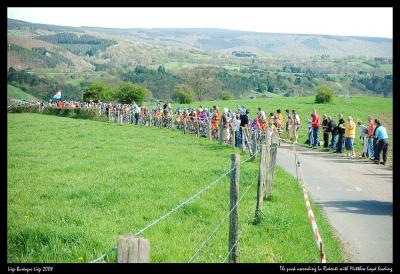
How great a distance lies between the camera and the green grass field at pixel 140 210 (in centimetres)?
747

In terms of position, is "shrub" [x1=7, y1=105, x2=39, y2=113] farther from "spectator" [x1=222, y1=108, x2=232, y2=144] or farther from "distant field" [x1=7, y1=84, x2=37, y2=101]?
"distant field" [x1=7, y1=84, x2=37, y2=101]

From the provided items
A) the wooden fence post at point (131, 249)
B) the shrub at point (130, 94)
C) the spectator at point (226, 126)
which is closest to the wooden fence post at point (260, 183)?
the wooden fence post at point (131, 249)

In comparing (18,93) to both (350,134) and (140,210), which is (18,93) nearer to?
(350,134)

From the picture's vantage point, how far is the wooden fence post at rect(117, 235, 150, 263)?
12.5ft

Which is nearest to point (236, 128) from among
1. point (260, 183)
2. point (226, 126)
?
point (226, 126)

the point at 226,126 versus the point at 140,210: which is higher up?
the point at 226,126

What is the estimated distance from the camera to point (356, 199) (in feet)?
39.9

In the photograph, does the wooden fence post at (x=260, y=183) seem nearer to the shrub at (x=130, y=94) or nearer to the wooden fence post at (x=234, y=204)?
the wooden fence post at (x=234, y=204)

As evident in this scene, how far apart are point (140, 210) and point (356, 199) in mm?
5746

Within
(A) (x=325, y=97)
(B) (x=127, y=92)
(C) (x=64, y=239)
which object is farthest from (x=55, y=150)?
(A) (x=325, y=97)

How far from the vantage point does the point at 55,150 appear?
20547 mm

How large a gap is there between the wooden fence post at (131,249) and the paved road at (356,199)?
188 inches

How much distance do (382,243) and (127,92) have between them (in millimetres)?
62425

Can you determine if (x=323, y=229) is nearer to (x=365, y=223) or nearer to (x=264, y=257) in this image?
(x=365, y=223)
